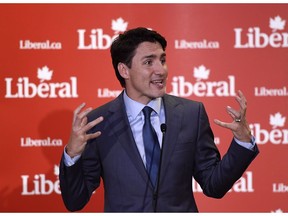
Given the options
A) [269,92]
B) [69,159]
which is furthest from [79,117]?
[269,92]

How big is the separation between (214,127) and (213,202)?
54 cm

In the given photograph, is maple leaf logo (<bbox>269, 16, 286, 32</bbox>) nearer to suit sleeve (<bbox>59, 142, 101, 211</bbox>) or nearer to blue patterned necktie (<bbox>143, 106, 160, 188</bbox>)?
blue patterned necktie (<bbox>143, 106, 160, 188</bbox>)

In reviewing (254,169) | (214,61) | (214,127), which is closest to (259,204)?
(254,169)

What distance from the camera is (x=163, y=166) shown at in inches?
90.1

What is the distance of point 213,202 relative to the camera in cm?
371

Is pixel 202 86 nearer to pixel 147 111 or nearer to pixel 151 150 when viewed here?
pixel 147 111

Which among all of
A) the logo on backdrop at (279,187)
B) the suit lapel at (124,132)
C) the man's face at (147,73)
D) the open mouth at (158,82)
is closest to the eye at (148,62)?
the man's face at (147,73)

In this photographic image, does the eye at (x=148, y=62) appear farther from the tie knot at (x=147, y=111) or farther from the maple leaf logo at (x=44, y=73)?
→ the maple leaf logo at (x=44, y=73)

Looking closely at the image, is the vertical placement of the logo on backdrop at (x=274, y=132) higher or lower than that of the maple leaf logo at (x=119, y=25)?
lower

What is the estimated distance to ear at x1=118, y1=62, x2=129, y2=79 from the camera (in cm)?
262

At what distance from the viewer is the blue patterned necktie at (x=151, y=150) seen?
2.31m

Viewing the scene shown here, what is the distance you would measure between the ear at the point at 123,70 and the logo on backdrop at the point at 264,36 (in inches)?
51.0

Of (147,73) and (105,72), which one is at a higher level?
(105,72)

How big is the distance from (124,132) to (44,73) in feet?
4.63
